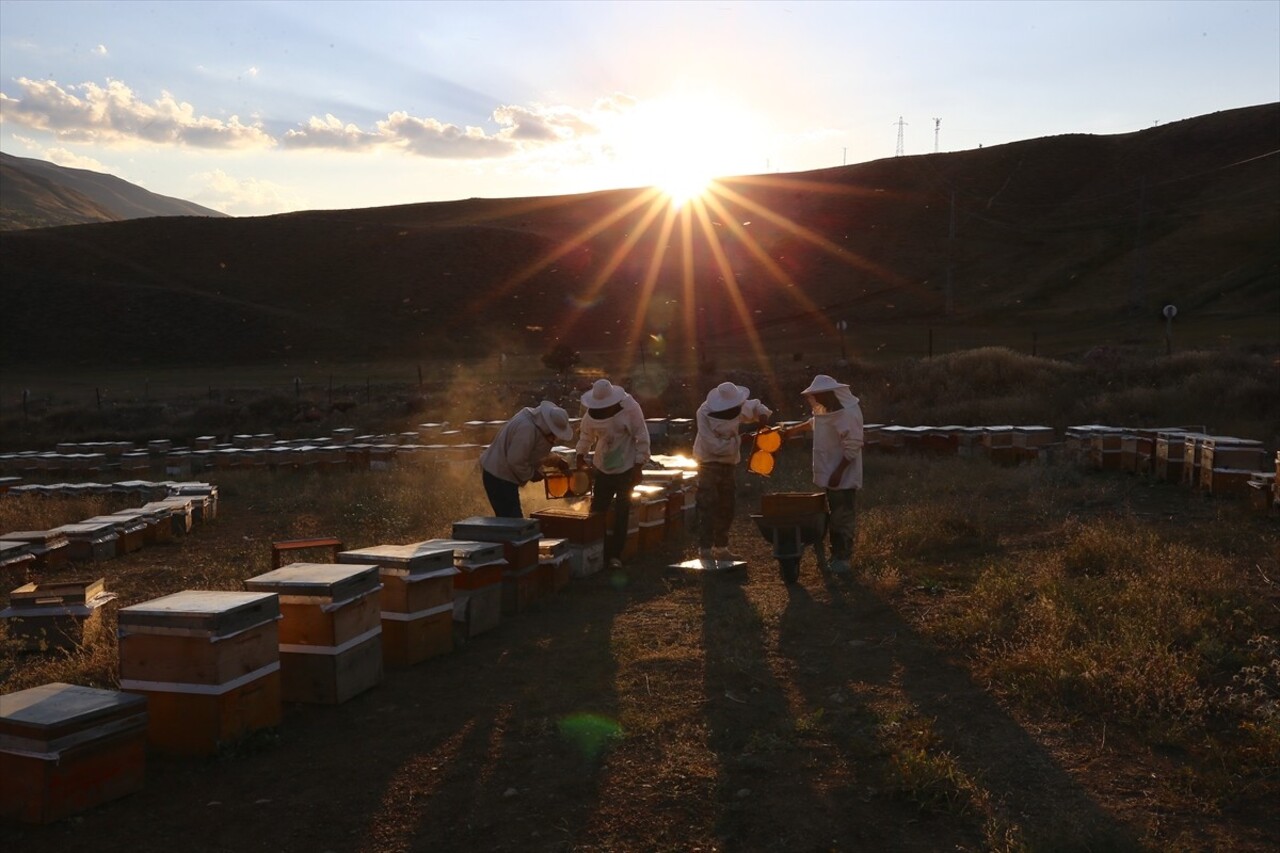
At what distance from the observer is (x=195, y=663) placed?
5953 millimetres

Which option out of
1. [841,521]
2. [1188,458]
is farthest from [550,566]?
[1188,458]

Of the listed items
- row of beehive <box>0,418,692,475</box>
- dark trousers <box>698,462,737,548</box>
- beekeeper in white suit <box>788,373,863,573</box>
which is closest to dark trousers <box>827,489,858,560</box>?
beekeeper in white suit <box>788,373,863,573</box>

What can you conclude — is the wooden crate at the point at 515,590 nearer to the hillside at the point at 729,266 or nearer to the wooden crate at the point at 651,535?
the wooden crate at the point at 651,535

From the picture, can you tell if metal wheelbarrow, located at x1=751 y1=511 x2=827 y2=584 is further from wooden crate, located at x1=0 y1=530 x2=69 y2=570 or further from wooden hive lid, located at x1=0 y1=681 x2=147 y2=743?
wooden crate, located at x1=0 y1=530 x2=69 y2=570

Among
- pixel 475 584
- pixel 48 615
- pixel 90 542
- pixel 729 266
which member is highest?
Result: pixel 729 266

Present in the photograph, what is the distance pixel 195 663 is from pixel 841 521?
6.67 meters

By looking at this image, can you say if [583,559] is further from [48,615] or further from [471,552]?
[48,615]

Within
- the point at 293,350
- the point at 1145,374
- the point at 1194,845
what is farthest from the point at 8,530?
the point at 293,350

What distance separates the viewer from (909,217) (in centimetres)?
8456

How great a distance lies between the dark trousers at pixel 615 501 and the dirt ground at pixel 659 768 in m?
2.92

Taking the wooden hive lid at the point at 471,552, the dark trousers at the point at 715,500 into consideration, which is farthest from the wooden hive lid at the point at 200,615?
the dark trousers at the point at 715,500

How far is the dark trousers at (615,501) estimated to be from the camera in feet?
36.8

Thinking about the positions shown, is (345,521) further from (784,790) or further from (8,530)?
(784,790)

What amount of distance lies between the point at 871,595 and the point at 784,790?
181 inches
